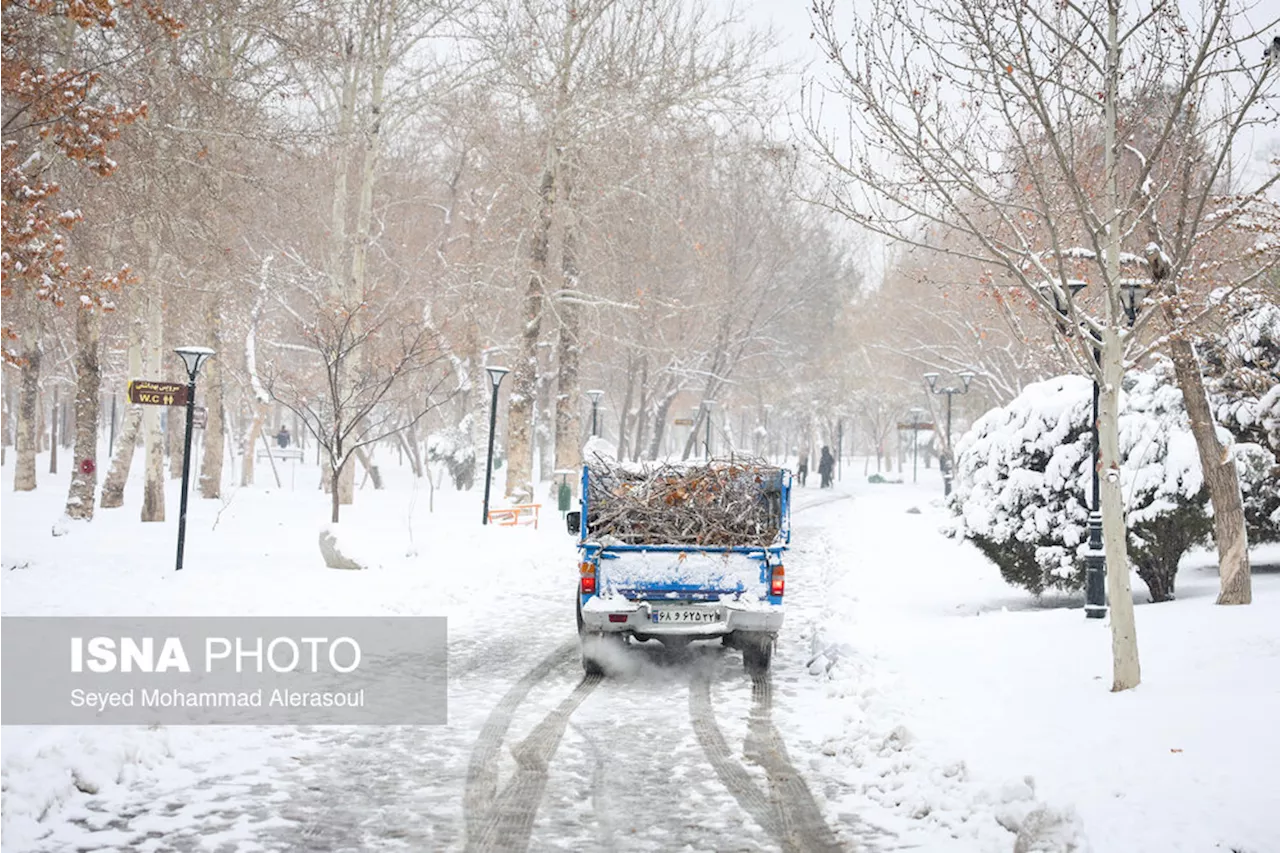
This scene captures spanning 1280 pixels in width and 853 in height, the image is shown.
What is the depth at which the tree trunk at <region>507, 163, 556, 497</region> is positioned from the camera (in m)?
26.9

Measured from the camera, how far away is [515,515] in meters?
25.1

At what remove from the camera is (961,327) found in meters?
42.8

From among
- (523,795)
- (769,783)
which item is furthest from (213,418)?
(769,783)

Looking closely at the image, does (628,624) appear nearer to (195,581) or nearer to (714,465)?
(714,465)

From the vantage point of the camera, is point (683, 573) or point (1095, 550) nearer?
point (683, 573)

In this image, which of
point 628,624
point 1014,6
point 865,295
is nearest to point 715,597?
point 628,624

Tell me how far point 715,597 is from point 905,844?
483 cm

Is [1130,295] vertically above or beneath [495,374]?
beneath

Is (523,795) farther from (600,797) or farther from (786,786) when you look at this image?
(786,786)

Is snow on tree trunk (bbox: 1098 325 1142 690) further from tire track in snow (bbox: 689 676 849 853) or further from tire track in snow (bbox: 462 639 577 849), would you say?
tire track in snow (bbox: 462 639 577 849)

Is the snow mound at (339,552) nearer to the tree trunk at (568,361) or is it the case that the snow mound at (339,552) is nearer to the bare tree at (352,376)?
the bare tree at (352,376)

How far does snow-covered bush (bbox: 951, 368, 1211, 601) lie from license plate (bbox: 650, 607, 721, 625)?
576 centimetres

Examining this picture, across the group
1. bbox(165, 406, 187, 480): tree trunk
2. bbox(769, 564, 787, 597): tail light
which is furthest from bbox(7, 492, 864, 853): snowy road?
bbox(165, 406, 187, 480): tree trunk

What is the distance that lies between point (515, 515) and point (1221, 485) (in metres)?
15.8
